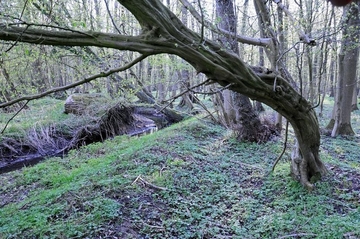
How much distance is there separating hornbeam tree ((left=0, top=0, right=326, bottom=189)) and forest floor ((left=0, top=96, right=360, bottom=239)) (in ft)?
3.81

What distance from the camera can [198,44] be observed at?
308cm

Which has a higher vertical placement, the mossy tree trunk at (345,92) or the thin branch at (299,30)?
the thin branch at (299,30)

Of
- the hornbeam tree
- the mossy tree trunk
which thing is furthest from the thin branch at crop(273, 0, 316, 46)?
the mossy tree trunk

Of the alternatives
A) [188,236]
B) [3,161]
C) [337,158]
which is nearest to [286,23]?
[337,158]

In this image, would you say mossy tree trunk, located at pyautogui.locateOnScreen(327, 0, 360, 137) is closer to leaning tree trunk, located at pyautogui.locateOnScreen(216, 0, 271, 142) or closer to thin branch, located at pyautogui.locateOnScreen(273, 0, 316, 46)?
leaning tree trunk, located at pyautogui.locateOnScreen(216, 0, 271, 142)

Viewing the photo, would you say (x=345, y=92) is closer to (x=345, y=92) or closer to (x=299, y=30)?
(x=345, y=92)

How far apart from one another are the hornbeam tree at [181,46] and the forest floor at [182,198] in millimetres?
1160

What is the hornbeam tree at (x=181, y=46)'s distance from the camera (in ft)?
9.29

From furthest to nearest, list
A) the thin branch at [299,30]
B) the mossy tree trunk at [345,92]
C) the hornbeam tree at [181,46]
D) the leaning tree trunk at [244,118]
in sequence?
the mossy tree trunk at [345,92] < the leaning tree trunk at [244,118] < the thin branch at [299,30] < the hornbeam tree at [181,46]

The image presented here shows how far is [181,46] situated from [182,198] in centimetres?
231

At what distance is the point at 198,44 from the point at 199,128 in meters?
5.55

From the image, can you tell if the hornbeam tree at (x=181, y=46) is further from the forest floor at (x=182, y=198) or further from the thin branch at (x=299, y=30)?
the forest floor at (x=182, y=198)

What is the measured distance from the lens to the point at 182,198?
429cm

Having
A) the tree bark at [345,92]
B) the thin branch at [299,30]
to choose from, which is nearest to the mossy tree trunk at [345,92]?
the tree bark at [345,92]
